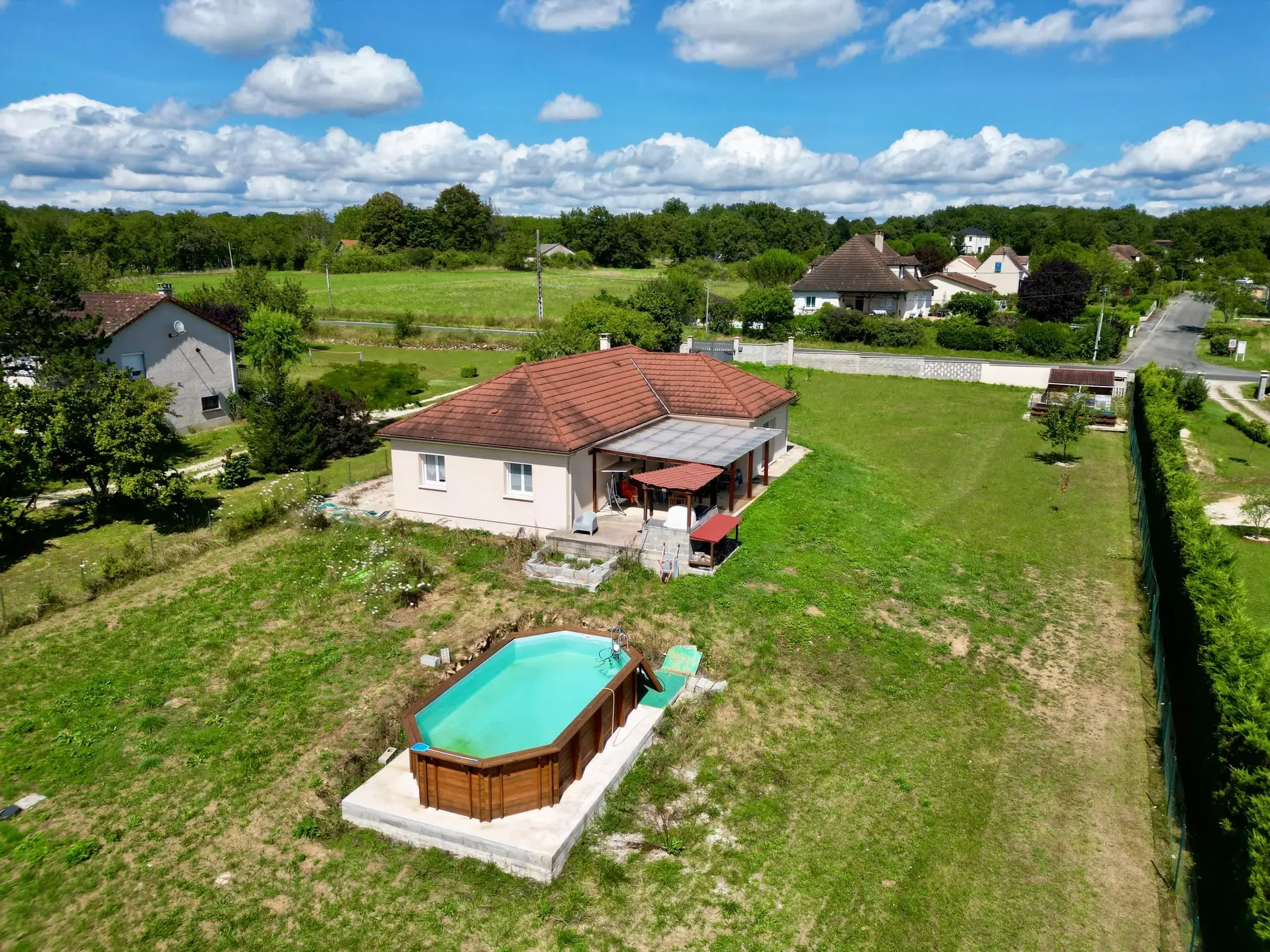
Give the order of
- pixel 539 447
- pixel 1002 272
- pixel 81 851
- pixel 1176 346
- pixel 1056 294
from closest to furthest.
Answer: pixel 81 851 → pixel 539 447 → pixel 1176 346 → pixel 1056 294 → pixel 1002 272

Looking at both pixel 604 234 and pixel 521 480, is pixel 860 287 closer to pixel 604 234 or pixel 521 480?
pixel 521 480

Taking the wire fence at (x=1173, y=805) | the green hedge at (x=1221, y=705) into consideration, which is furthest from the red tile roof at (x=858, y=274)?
the wire fence at (x=1173, y=805)

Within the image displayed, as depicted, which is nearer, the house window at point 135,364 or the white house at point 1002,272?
the house window at point 135,364

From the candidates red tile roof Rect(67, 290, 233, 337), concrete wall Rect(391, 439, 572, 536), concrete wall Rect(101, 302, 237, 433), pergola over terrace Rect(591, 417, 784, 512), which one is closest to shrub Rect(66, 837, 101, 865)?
concrete wall Rect(391, 439, 572, 536)

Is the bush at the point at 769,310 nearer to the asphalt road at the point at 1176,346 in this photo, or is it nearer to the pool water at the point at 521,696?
the asphalt road at the point at 1176,346

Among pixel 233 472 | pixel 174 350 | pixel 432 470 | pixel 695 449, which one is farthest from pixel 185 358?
pixel 695 449
